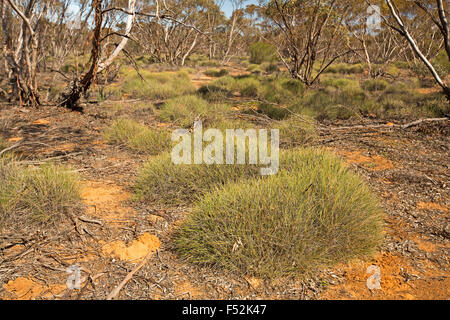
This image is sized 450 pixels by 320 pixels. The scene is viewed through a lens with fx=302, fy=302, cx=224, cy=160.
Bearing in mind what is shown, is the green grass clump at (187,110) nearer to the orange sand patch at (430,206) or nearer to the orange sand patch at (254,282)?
the orange sand patch at (430,206)

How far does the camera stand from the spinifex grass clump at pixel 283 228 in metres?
1.81

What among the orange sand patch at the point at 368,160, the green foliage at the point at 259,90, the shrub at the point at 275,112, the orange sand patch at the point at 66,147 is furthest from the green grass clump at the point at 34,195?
the green foliage at the point at 259,90

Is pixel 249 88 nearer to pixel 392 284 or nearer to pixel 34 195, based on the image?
pixel 34 195

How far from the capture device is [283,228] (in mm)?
1856

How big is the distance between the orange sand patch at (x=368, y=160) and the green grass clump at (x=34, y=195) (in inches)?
122

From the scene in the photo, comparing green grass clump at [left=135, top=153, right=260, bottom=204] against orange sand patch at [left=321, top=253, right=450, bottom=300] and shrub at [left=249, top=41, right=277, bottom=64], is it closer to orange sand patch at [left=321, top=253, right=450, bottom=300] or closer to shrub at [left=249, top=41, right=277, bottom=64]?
orange sand patch at [left=321, top=253, right=450, bottom=300]

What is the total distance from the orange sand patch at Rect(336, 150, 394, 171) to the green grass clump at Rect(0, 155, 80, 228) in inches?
122

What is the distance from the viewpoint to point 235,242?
184cm

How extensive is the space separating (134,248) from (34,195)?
3.19 ft

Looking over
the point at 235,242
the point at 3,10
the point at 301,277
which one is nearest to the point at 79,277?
the point at 235,242

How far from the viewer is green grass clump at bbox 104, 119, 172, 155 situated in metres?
4.08

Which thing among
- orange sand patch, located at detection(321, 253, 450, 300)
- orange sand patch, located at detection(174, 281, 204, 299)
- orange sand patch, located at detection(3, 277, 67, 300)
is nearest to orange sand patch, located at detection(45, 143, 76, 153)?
orange sand patch, located at detection(3, 277, 67, 300)
